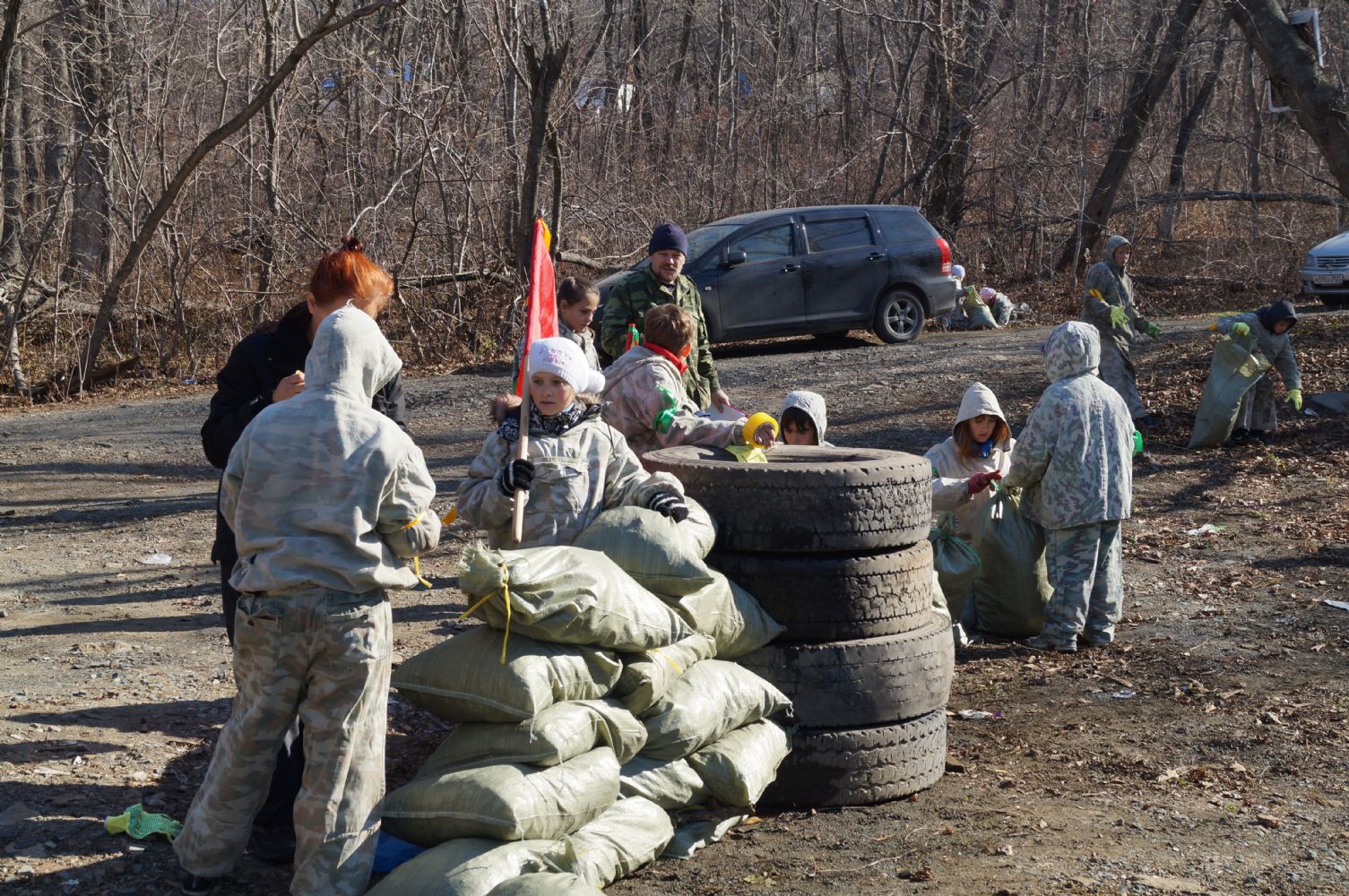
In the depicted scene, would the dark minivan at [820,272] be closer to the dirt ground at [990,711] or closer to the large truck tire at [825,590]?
the dirt ground at [990,711]

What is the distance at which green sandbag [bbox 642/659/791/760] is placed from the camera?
4.07 metres

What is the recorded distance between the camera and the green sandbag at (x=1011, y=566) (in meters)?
6.51

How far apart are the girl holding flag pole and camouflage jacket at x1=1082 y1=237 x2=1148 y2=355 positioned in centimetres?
849

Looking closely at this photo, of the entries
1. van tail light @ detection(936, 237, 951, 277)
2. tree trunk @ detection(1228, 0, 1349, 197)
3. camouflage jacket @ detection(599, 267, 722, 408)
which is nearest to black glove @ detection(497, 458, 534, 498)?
camouflage jacket @ detection(599, 267, 722, 408)

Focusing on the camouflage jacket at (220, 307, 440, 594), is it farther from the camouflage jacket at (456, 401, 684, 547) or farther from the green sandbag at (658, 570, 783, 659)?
the green sandbag at (658, 570, 783, 659)

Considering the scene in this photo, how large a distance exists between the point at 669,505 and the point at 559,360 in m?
0.59

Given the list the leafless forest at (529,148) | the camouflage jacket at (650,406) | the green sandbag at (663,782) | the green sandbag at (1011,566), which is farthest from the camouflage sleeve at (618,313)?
the leafless forest at (529,148)

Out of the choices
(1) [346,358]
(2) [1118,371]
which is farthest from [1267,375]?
(1) [346,358]

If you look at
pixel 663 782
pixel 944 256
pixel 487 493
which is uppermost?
pixel 944 256

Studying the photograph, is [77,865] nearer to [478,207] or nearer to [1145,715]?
[1145,715]

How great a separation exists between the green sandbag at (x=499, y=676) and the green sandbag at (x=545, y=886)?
0.50 m

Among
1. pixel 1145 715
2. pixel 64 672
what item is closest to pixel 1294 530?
pixel 1145 715

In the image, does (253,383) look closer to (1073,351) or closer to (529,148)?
(1073,351)

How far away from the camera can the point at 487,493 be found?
4121 mm
